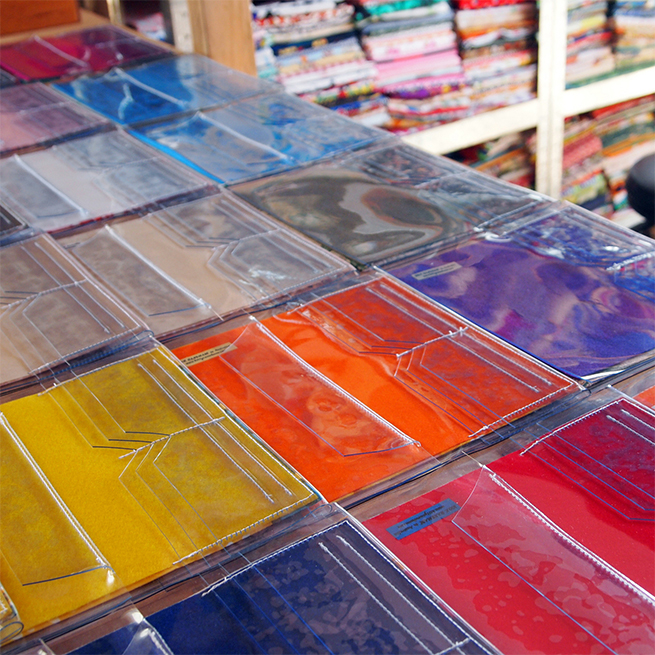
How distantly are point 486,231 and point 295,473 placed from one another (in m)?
0.57

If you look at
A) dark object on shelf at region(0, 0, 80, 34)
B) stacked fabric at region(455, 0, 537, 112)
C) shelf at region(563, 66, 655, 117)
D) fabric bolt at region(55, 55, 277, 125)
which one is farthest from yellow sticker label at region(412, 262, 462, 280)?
shelf at region(563, 66, 655, 117)

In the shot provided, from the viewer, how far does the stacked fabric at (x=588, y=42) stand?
2809 mm

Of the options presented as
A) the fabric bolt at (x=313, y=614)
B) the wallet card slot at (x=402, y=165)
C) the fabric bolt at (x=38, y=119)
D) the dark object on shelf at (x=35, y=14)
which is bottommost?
the fabric bolt at (x=313, y=614)

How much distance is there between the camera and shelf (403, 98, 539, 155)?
2.63 metres

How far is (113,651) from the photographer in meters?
0.57

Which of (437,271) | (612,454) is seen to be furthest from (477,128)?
(612,454)

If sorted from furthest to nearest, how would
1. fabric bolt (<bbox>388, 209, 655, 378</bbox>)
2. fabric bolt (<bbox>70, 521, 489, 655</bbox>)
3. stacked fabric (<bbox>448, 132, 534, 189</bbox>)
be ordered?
1. stacked fabric (<bbox>448, 132, 534, 189</bbox>)
2. fabric bolt (<bbox>388, 209, 655, 378</bbox>)
3. fabric bolt (<bbox>70, 521, 489, 655</bbox>)

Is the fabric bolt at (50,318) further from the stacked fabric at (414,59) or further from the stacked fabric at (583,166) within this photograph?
the stacked fabric at (583,166)

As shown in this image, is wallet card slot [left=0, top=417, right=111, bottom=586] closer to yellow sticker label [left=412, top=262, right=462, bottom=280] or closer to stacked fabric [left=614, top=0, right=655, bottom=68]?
yellow sticker label [left=412, top=262, right=462, bottom=280]

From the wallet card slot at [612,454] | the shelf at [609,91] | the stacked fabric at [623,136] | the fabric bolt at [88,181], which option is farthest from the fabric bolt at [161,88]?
the stacked fabric at [623,136]

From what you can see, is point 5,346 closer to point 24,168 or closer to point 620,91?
point 24,168

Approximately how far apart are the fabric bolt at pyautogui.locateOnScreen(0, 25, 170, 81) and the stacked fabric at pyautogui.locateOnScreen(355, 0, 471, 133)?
0.79m

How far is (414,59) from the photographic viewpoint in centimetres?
263

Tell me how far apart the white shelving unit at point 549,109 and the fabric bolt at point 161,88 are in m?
0.88
